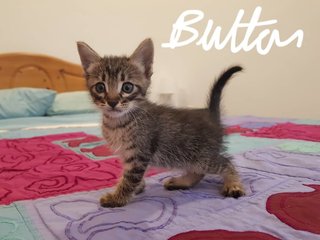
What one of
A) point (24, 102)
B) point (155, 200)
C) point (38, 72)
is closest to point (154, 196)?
point (155, 200)

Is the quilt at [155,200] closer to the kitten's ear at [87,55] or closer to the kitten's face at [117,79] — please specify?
the kitten's face at [117,79]

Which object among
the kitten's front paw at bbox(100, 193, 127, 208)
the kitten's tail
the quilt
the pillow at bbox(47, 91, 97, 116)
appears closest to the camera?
the quilt

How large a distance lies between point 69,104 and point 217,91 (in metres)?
1.98

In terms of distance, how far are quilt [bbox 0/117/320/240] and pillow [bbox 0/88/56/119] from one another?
3.84 ft

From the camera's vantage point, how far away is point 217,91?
50.4 inches

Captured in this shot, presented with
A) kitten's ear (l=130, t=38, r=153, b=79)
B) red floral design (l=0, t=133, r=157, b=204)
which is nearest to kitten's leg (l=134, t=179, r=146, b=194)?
red floral design (l=0, t=133, r=157, b=204)

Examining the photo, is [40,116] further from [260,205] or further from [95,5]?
[260,205]

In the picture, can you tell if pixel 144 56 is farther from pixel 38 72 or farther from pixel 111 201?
pixel 38 72

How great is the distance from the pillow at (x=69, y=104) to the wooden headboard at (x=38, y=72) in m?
0.18

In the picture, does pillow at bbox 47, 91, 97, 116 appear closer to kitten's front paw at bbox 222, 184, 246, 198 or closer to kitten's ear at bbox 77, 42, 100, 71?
kitten's ear at bbox 77, 42, 100, 71

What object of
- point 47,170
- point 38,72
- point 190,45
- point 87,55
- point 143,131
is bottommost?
point 47,170

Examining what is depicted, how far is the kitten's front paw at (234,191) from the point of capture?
0.98m

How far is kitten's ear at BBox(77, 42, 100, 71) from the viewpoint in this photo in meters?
1.12

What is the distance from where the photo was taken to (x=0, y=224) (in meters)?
0.81
